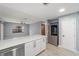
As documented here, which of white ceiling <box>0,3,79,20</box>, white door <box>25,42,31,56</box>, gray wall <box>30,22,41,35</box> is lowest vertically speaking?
white door <box>25,42,31,56</box>

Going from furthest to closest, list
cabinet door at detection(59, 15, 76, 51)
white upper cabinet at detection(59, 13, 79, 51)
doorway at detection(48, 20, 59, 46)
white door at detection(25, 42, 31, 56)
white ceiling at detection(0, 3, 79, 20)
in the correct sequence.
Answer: doorway at detection(48, 20, 59, 46)
cabinet door at detection(59, 15, 76, 51)
white upper cabinet at detection(59, 13, 79, 51)
white door at detection(25, 42, 31, 56)
white ceiling at detection(0, 3, 79, 20)

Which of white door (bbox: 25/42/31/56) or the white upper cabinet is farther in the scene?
the white upper cabinet

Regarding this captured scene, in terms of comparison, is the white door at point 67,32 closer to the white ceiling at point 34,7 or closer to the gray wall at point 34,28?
the white ceiling at point 34,7

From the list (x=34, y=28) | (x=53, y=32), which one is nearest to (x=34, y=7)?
(x=53, y=32)

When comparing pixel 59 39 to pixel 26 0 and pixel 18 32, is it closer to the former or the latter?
pixel 26 0

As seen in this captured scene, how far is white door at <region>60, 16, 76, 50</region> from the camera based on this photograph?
3.50 m

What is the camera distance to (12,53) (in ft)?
6.04

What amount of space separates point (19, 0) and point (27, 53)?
6.04 feet

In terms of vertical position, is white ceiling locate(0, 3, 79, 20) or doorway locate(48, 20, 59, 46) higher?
white ceiling locate(0, 3, 79, 20)

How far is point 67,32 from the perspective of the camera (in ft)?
12.4

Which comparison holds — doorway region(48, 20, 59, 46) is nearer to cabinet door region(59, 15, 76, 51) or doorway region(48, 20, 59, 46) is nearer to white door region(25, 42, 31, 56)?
cabinet door region(59, 15, 76, 51)

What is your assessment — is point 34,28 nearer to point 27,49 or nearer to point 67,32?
point 67,32

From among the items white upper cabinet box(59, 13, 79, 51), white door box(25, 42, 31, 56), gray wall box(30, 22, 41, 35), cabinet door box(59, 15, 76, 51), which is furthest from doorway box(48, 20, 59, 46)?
white door box(25, 42, 31, 56)

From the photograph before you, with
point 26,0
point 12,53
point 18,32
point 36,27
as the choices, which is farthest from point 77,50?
point 18,32
